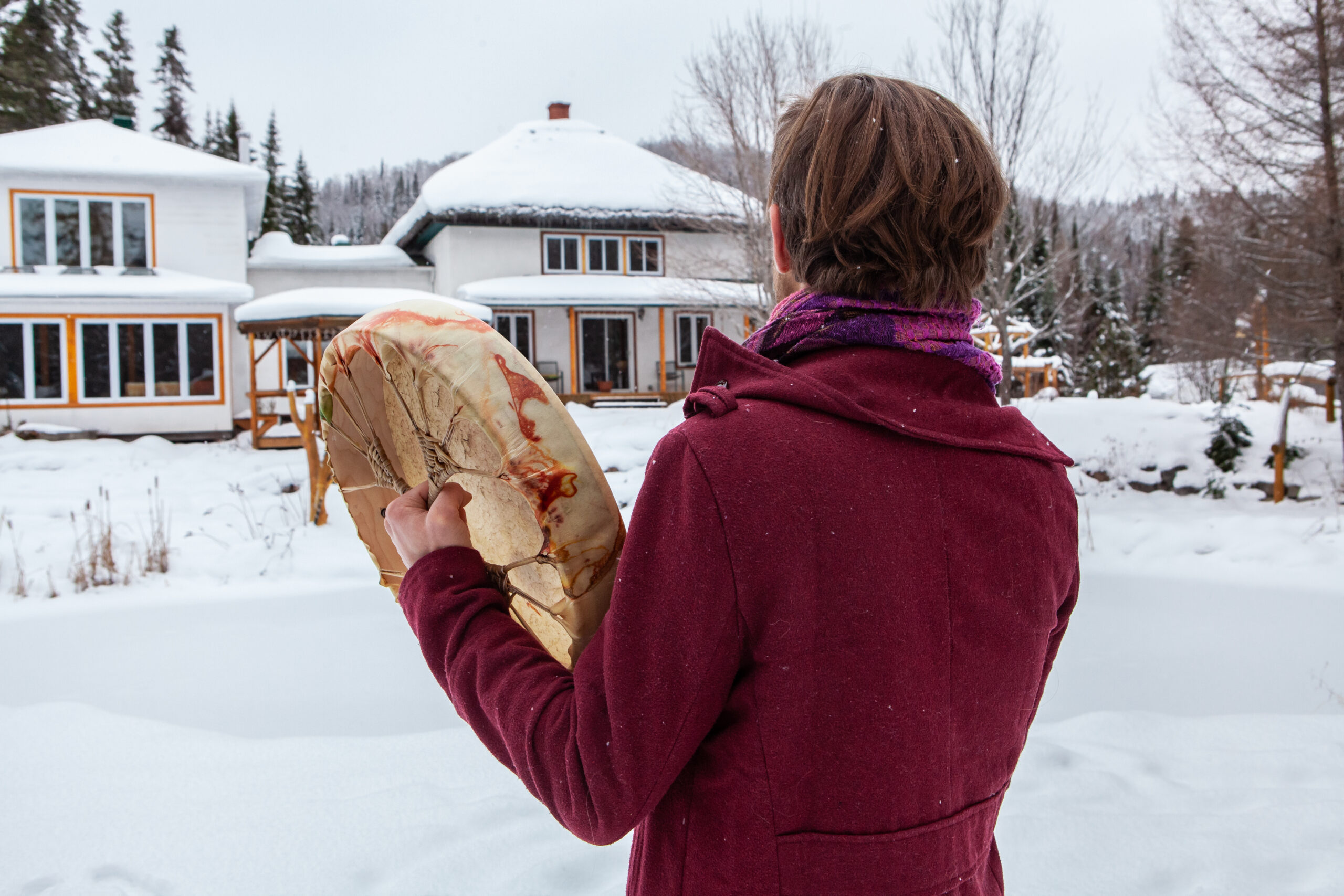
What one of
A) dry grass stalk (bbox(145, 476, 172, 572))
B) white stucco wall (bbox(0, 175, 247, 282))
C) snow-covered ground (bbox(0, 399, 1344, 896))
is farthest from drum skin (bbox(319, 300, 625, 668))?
white stucco wall (bbox(0, 175, 247, 282))

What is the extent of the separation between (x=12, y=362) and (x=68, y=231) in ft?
9.42

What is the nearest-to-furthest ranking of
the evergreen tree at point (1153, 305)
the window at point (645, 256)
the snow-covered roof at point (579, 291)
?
1. the snow-covered roof at point (579, 291)
2. the window at point (645, 256)
3. the evergreen tree at point (1153, 305)

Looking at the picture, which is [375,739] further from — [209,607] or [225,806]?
[209,607]

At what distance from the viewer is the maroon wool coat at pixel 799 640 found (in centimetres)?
90

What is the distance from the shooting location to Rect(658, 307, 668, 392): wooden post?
21112mm

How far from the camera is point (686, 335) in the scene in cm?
2341

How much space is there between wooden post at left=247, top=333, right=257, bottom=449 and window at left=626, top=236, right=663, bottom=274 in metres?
8.98

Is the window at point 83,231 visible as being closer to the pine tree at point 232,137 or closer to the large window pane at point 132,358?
the large window pane at point 132,358

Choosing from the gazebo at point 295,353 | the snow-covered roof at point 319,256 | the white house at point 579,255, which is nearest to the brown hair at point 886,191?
the gazebo at point 295,353

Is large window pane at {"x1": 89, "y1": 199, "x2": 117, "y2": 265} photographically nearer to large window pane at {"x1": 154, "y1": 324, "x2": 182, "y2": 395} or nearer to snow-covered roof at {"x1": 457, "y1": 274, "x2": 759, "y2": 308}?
large window pane at {"x1": 154, "y1": 324, "x2": 182, "y2": 395}

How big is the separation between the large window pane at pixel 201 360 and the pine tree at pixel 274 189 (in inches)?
672

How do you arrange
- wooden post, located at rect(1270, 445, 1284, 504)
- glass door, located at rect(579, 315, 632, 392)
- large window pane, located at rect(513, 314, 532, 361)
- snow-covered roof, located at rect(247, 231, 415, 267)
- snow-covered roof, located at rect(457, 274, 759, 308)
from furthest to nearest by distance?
glass door, located at rect(579, 315, 632, 392) → large window pane, located at rect(513, 314, 532, 361) → snow-covered roof, located at rect(247, 231, 415, 267) → snow-covered roof, located at rect(457, 274, 759, 308) → wooden post, located at rect(1270, 445, 1284, 504)

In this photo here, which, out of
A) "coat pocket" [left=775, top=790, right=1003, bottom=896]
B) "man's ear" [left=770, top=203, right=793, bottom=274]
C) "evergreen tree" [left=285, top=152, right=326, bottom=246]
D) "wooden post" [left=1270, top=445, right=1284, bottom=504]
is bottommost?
"wooden post" [left=1270, top=445, right=1284, bottom=504]

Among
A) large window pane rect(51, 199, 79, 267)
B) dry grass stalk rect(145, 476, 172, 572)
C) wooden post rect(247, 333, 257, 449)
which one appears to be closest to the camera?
dry grass stalk rect(145, 476, 172, 572)
